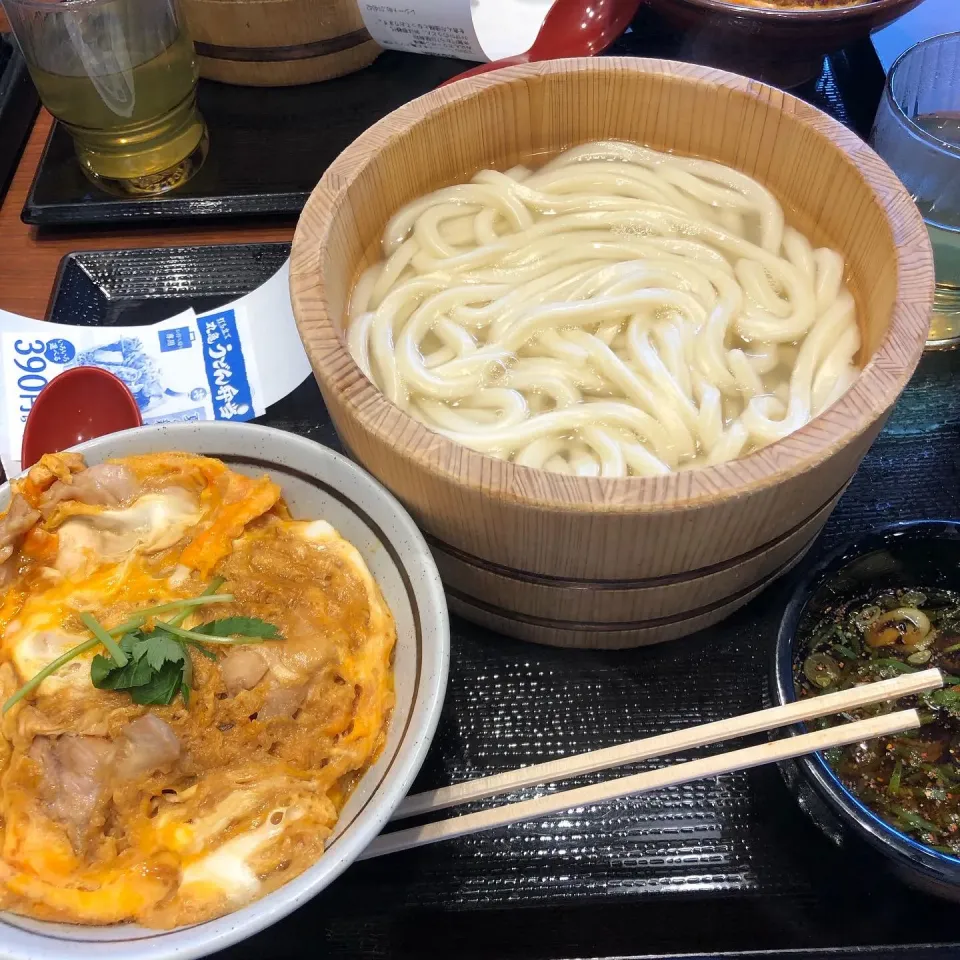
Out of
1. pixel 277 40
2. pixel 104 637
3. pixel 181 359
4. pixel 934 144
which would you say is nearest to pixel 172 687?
pixel 104 637

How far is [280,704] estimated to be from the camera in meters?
1.31

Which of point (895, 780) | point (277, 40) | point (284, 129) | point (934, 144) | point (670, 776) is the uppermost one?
point (277, 40)

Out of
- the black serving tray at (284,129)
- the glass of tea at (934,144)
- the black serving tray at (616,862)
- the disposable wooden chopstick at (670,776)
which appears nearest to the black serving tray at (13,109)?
the black serving tray at (284,129)

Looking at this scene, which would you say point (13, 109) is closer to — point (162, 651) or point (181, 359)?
point (181, 359)

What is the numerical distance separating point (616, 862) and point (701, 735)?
36cm

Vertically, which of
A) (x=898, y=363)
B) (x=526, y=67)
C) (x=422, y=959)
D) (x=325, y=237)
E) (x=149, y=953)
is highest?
(x=526, y=67)

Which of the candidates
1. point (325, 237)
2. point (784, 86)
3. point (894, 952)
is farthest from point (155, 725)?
point (784, 86)

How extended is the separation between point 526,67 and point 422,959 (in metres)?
1.86

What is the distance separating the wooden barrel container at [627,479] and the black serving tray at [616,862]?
0.08m

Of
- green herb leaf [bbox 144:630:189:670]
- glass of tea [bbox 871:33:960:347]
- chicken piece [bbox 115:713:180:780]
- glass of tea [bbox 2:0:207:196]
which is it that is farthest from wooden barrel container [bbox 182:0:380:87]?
chicken piece [bbox 115:713:180:780]

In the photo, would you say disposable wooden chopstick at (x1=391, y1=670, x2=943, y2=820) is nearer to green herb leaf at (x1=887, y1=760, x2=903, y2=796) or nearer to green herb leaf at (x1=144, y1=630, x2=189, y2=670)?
green herb leaf at (x1=887, y1=760, x2=903, y2=796)

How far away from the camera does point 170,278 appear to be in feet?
7.97

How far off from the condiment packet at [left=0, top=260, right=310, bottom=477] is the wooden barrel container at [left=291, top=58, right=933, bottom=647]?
1.50ft

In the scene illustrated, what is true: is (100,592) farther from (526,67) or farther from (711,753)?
(526,67)
